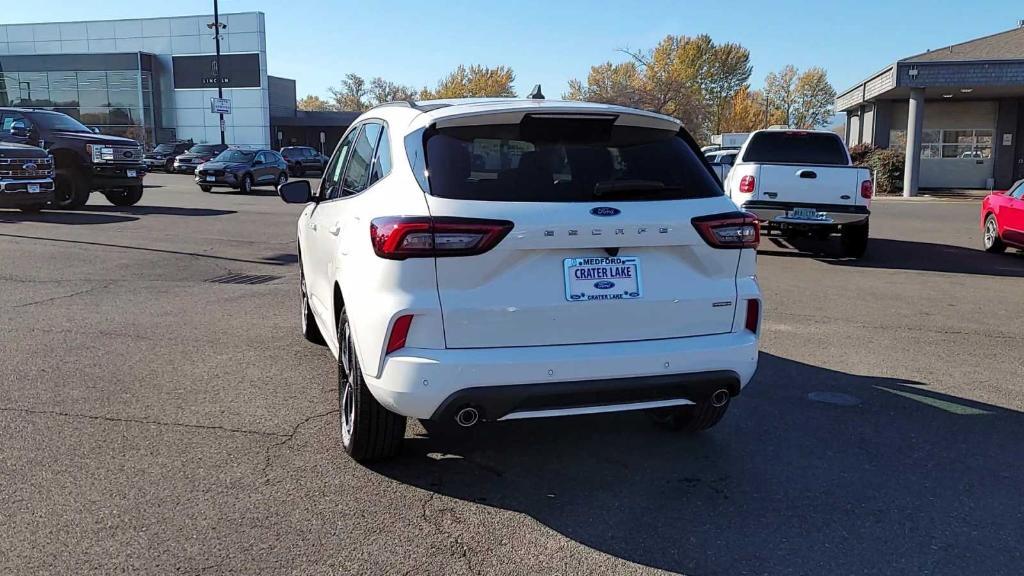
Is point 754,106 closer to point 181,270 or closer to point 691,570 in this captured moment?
point 181,270

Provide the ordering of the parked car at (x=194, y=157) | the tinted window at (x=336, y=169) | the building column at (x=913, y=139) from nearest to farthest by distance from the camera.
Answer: the tinted window at (x=336, y=169)
the building column at (x=913, y=139)
the parked car at (x=194, y=157)

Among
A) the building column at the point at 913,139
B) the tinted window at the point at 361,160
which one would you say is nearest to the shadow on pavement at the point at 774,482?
the tinted window at the point at 361,160

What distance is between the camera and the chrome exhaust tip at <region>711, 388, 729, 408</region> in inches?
157

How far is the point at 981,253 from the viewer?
45.0ft

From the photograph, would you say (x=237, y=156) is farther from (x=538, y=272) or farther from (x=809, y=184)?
(x=538, y=272)

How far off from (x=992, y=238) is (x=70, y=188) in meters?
18.5

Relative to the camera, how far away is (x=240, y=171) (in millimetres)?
27516

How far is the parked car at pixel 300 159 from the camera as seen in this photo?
1699 inches

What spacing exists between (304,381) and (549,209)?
9.11 ft

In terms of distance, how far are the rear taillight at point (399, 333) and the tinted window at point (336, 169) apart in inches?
69.7

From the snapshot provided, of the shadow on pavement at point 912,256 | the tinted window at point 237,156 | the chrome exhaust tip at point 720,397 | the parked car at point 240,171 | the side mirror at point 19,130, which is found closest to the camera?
the chrome exhaust tip at point 720,397

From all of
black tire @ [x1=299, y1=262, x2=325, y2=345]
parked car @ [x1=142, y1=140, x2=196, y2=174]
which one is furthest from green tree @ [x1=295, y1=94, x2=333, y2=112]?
black tire @ [x1=299, y1=262, x2=325, y2=345]

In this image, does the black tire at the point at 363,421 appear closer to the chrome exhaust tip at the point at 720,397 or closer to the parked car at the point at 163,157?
the chrome exhaust tip at the point at 720,397

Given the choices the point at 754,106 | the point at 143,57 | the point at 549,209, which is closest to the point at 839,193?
the point at 549,209
